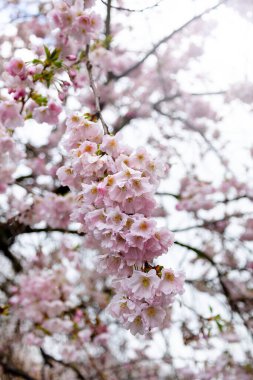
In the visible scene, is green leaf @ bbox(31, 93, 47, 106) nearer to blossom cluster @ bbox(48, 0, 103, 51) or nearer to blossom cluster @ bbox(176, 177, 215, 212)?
blossom cluster @ bbox(48, 0, 103, 51)

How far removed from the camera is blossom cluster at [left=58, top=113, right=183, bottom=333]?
1.23 metres

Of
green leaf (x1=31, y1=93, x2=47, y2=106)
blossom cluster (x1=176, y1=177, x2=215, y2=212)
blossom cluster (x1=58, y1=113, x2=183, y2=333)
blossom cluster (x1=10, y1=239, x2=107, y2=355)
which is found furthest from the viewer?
blossom cluster (x1=176, y1=177, x2=215, y2=212)

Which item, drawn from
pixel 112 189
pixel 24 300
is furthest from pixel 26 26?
pixel 112 189

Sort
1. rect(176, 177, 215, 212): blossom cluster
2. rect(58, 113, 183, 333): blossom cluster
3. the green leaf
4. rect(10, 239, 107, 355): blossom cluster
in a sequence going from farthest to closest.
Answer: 1. rect(176, 177, 215, 212): blossom cluster
2. rect(10, 239, 107, 355): blossom cluster
3. the green leaf
4. rect(58, 113, 183, 333): blossom cluster

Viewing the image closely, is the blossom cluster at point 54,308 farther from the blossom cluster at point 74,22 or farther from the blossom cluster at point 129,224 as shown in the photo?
the blossom cluster at point 129,224

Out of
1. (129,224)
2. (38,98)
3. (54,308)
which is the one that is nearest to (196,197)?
(54,308)

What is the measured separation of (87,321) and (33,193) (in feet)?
5.34

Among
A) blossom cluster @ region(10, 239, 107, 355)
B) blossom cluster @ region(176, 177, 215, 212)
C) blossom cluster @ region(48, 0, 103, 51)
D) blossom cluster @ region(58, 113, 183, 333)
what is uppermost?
blossom cluster @ region(176, 177, 215, 212)

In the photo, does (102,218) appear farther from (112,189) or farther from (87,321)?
(87,321)

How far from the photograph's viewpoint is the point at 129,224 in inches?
49.3

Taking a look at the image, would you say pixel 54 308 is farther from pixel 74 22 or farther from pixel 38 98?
pixel 74 22

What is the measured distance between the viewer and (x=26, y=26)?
5918 millimetres

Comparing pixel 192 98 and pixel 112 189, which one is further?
pixel 192 98

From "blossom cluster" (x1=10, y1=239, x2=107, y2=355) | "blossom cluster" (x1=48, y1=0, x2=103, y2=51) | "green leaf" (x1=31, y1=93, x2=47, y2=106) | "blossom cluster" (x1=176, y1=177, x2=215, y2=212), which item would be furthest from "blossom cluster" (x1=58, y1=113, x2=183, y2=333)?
"blossom cluster" (x1=176, y1=177, x2=215, y2=212)
